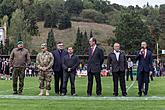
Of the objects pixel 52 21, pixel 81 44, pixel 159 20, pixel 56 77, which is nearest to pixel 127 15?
pixel 81 44

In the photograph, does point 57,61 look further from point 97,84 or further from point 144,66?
point 144,66

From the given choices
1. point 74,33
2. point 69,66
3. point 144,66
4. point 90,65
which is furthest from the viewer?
point 74,33

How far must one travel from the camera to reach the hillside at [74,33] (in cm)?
14262

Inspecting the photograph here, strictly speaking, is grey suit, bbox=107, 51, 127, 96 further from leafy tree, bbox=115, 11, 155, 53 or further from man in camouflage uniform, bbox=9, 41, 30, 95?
leafy tree, bbox=115, 11, 155, 53

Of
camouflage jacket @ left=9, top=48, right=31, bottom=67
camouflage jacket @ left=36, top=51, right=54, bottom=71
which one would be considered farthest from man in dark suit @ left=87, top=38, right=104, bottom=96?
camouflage jacket @ left=9, top=48, right=31, bottom=67

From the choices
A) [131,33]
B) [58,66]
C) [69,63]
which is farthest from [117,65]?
[131,33]

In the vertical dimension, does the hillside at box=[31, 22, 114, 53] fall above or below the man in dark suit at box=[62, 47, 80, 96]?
above

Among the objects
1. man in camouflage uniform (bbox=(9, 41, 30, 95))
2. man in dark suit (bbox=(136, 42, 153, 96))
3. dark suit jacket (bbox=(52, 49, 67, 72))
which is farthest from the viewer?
dark suit jacket (bbox=(52, 49, 67, 72))

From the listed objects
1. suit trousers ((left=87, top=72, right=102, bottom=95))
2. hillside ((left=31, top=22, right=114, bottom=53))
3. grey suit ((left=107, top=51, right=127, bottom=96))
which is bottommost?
suit trousers ((left=87, top=72, right=102, bottom=95))

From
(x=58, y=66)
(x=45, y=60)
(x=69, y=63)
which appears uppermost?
(x=45, y=60)

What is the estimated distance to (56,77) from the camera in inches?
758

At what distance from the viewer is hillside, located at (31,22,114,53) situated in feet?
468

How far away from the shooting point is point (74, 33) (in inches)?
6093

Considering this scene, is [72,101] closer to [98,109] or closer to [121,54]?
[98,109]
